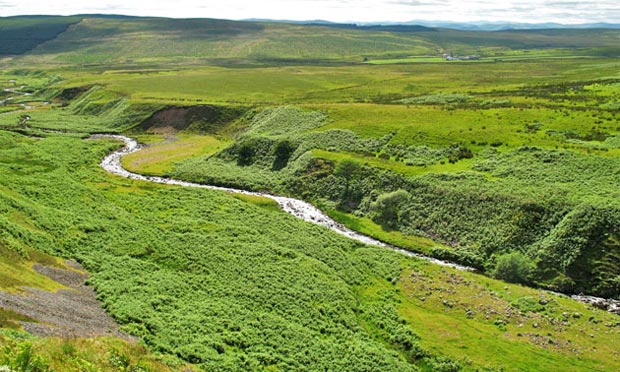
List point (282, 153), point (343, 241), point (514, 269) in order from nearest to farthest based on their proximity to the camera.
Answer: point (514, 269), point (343, 241), point (282, 153)

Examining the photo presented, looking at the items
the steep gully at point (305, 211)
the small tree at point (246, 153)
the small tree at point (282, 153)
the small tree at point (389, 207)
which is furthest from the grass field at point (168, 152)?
the small tree at point (389, 207)

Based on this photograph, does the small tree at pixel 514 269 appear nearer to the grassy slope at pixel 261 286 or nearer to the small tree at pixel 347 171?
the grassy slope at pixel 261 286

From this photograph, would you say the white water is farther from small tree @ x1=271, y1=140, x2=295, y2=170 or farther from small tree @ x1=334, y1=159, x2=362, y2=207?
small tree @ x1=271, y1=140, x2=295, y2=170

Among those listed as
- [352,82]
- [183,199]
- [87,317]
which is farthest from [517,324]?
[352,82]

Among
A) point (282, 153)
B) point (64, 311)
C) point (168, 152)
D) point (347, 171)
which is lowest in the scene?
point (168, 152)

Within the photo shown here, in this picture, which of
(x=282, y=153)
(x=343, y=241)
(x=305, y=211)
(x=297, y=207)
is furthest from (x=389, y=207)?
(x=282, y=153)

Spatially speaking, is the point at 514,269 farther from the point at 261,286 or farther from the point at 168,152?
the point at 168,152
